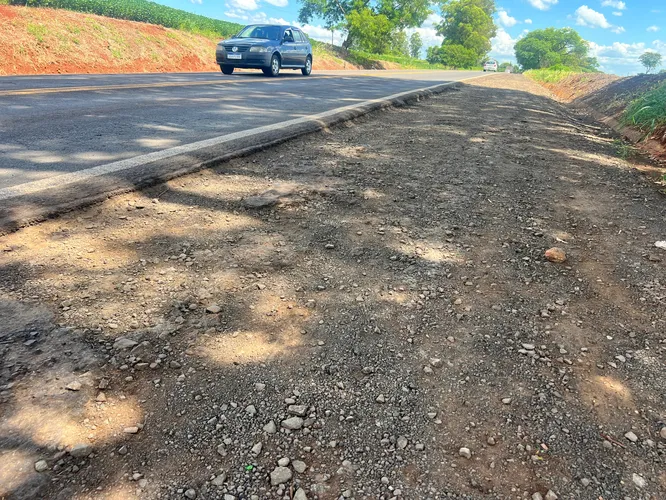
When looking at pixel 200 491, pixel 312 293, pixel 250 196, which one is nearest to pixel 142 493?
pixel 200 491

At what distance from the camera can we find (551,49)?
114562mm

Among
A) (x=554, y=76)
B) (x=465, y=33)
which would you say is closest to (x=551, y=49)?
(x=465, y=33)

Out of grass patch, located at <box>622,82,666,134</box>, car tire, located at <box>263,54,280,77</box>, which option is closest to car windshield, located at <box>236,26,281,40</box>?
car tire, located at <box>263,54,280,77</box>

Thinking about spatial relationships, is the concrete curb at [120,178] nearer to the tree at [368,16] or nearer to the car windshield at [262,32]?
the car windshield at [262,32]

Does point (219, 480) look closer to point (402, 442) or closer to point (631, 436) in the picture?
point (402, 442)

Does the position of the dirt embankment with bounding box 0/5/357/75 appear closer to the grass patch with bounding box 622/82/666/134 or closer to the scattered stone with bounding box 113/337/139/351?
the scattered stone with bounding box 113/337/139/351

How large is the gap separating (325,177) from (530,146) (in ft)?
11.0

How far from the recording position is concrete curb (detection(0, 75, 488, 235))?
2.57m

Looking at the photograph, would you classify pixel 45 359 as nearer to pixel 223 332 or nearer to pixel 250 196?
pixel 223 332

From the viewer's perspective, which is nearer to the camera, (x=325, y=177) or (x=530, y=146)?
(x=325, y=177)

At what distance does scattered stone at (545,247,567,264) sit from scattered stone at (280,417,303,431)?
1.92 meters

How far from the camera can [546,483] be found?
1258 millimetres

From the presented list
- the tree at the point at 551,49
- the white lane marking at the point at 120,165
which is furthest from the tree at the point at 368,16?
the tree at the point at 551,49

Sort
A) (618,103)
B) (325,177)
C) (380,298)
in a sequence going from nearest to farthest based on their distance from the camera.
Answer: (380,298), (325,177), (618,103)
